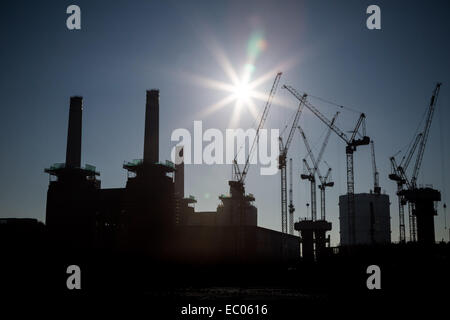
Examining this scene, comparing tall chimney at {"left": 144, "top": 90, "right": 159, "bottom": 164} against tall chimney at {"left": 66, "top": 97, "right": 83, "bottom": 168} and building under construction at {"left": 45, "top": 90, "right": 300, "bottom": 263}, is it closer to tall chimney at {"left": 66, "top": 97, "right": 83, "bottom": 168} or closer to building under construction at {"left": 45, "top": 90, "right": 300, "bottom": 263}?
building under construction at {"left": 45, "top": 90, "right": 300, "bottom": 263}

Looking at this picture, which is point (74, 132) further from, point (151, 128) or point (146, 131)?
point (151, 128)

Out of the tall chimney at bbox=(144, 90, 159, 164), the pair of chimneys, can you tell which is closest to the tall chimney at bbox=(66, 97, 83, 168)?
the pair of chimneys

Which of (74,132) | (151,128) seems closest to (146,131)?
(151,128)

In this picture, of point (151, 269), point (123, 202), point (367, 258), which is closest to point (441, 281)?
point (367, 258)

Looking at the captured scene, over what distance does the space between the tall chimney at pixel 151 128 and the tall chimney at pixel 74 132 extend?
52.5ft

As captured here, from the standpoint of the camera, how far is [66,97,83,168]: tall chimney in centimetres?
9094

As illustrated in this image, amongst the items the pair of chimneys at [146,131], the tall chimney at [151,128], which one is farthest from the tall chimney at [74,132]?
the tall chimney at [151,128]

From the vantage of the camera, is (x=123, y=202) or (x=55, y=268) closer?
(x=55, y=268)

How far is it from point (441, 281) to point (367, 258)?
24.8 m

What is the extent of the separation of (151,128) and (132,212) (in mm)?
17488

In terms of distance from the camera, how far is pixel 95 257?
221 feet

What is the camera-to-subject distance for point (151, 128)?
85.5 m
